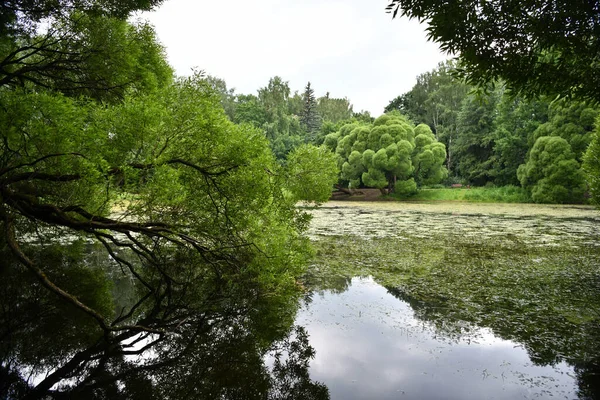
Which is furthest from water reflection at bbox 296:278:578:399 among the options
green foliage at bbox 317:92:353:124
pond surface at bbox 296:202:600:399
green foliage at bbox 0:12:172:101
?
green foliage at bbox 317:92:353:124

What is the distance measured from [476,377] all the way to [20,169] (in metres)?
6.33

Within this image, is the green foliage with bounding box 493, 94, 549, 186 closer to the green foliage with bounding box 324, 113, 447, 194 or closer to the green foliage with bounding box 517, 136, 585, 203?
the green foliage with bounding box 517, 136, 585, 203

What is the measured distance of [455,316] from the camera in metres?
6.78

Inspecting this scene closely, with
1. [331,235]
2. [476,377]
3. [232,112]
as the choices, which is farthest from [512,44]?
[232,112]

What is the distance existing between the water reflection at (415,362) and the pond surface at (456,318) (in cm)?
2

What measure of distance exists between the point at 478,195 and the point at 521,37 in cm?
3117

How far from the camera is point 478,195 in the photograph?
3297cm

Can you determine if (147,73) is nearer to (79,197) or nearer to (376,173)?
(79,197)

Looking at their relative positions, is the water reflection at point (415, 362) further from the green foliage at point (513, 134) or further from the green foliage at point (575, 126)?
the green foliage at point (513, 134)

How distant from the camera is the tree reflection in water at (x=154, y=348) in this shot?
4281 millimetres

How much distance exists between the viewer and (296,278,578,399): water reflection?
14.7 feet

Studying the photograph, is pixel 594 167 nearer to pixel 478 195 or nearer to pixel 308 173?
pixel 308 173

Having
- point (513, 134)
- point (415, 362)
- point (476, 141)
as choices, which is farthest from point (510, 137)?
point (415, 362)

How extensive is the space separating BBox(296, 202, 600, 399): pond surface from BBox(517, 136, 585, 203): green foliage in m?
15.7
